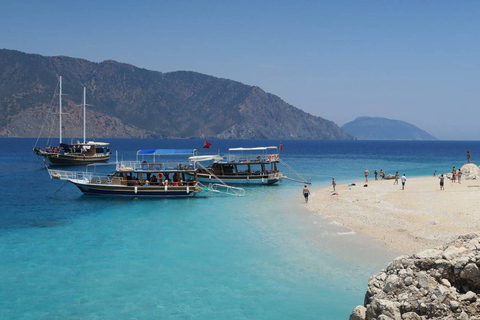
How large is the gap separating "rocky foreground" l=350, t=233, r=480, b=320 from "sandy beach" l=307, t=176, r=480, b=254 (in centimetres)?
1005

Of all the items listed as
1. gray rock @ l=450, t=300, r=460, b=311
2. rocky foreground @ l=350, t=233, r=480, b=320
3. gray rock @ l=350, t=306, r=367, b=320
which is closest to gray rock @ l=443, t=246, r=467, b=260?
rocky foreground @ l=350, t=233, r=480, b=320

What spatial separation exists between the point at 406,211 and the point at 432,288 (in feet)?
70.3

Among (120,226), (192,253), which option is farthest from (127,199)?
(192,253)

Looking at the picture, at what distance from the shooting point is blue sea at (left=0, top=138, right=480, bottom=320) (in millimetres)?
15789

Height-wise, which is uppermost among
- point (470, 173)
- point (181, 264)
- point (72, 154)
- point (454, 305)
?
point (72, 154)

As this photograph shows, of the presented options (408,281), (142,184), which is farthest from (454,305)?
(142,184)

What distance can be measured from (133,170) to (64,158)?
46.9 m

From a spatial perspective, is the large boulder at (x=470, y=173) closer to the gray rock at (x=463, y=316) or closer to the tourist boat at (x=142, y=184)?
the tourist boat at (x=142, y=184)

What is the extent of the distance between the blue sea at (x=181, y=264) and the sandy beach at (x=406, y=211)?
1600 millimetres

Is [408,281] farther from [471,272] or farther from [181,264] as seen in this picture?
[181,264]

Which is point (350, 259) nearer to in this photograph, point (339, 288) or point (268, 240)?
point (339, 288)

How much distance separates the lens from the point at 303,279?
1828 cm

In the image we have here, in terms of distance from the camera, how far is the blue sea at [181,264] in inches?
622

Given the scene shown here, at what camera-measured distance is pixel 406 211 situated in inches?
1211
